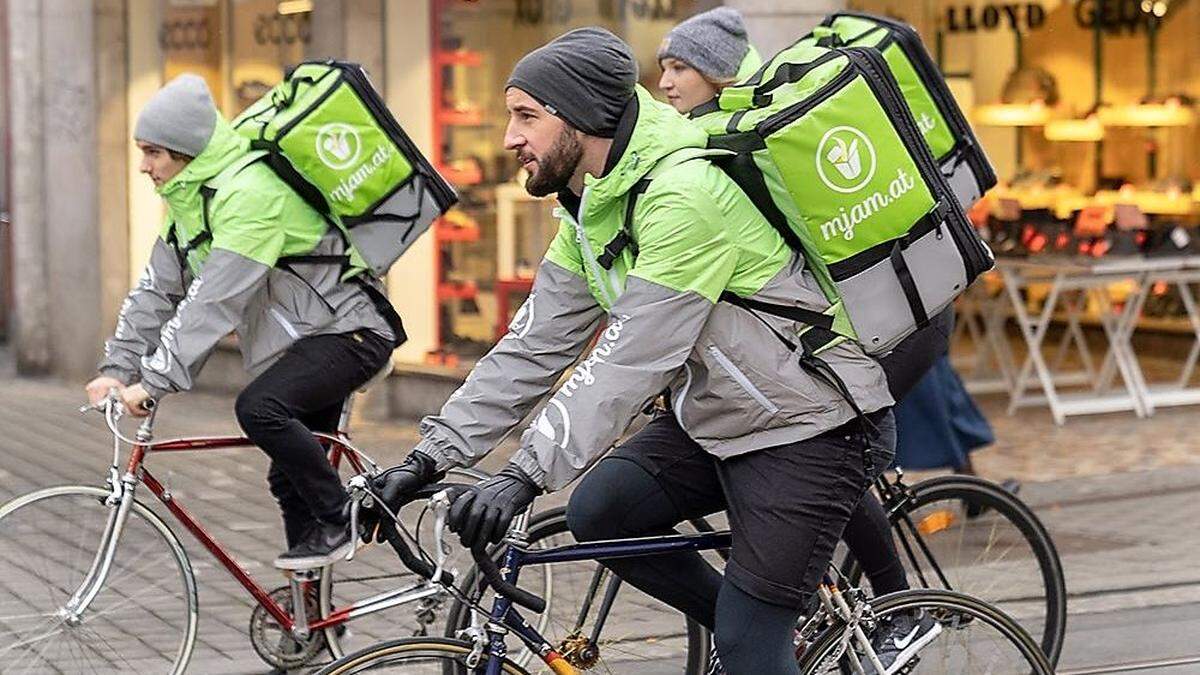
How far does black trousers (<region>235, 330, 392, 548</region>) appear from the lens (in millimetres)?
6082

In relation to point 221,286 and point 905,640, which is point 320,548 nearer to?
point 221,286

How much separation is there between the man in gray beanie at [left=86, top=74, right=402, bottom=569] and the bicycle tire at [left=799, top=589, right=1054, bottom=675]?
190cm

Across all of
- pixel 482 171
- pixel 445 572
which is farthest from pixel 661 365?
pixel 482 171

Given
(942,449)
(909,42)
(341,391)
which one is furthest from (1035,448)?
(341,391)

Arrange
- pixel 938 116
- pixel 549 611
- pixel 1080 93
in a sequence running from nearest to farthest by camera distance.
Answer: pixel 549 611
pixel 938 116
pixel 1080 93

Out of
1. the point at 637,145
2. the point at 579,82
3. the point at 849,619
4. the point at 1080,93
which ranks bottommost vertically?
the point at 849,619

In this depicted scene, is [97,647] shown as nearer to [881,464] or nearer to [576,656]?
[576,656]

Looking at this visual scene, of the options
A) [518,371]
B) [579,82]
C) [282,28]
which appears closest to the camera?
[579,82]

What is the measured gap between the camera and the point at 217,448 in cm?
617

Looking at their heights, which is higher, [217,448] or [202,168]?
[202,168]

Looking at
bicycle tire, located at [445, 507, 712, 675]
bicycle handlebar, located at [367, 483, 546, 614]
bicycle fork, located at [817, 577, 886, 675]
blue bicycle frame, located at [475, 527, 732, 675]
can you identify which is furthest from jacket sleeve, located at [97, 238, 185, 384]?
bicycle fork, located at [817, 577, 886, 675]

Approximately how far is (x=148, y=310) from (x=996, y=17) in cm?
1108

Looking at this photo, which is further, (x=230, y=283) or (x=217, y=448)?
(x=217, y=448)

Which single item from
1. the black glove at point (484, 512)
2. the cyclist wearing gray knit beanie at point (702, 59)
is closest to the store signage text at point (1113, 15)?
the cyclist wearing gray knit beanie at point (702, 59)
